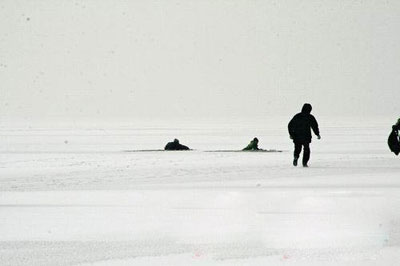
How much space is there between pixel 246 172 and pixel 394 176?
116 inches

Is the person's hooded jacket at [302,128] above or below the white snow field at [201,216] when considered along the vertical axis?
above

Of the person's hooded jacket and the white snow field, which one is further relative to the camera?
the person's hooded jacket

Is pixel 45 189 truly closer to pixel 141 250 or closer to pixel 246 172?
pixel 246 172

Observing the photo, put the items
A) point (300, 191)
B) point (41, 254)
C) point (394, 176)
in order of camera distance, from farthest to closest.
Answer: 1. point (394, 176)
2. point (300, 191)
3. point (41, 254)

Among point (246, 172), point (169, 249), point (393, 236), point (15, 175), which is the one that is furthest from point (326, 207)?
point (15, 175)

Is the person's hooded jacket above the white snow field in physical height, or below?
above

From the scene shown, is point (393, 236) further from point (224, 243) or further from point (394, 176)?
point (394, 176)

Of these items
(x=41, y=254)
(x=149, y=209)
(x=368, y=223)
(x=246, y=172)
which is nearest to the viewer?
(x=41, y=254)

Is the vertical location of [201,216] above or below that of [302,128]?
below

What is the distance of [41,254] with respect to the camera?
7.92 meters

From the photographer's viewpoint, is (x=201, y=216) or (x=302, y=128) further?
(x=302, y=128)

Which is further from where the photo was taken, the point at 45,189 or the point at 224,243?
the point at 45,189

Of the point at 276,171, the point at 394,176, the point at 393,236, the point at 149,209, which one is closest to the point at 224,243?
the point at 393,236

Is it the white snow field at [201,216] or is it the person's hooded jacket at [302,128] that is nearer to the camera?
the white snow field at [201,216]
